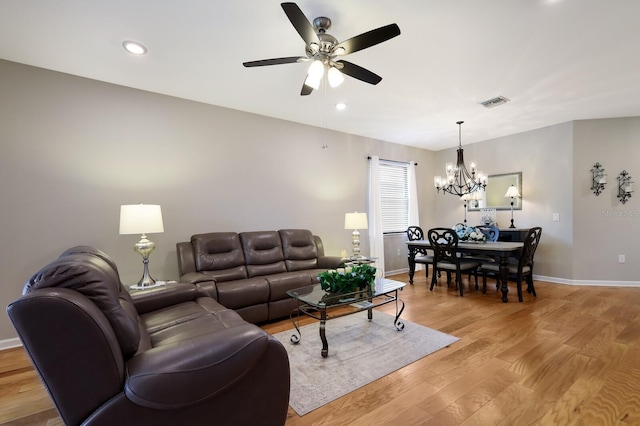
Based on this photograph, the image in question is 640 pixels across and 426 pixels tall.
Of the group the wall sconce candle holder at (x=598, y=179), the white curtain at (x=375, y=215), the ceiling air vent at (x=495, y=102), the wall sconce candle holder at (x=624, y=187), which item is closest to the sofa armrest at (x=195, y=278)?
the white curtain at (x=375, y=215)

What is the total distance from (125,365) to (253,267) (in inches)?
96.1

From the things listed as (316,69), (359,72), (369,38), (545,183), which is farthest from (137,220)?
(545,183)

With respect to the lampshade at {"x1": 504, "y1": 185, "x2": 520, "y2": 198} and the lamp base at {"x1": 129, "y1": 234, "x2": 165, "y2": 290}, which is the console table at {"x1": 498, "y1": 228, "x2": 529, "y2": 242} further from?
the lamp base at {"x1": 129, "y1": 234, "x2": 165, "y2": 290}

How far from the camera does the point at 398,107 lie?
3.93m

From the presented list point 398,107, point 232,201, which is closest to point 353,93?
point 398,107

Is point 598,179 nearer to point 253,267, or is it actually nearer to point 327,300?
point 327,300

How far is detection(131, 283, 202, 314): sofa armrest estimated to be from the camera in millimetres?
2283

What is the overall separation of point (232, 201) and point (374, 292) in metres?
2.32

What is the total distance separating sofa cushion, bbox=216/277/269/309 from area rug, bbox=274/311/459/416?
18.5 inches

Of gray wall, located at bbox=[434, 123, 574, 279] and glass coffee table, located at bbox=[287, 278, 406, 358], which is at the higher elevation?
gray wall, located at bbox=[434, 123, 574, 279]

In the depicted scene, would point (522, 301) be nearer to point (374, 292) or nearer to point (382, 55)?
point (374, 292)

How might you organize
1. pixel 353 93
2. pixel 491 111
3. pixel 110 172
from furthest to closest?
1. pixel 491 111
2. pixel 353 93
3. pixel 110 172

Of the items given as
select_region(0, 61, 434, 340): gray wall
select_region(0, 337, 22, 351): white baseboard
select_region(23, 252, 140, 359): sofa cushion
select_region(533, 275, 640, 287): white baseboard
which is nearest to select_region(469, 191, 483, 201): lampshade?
select_region(533, 275, 640, 287): white baseboard

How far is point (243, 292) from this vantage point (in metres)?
3.03
